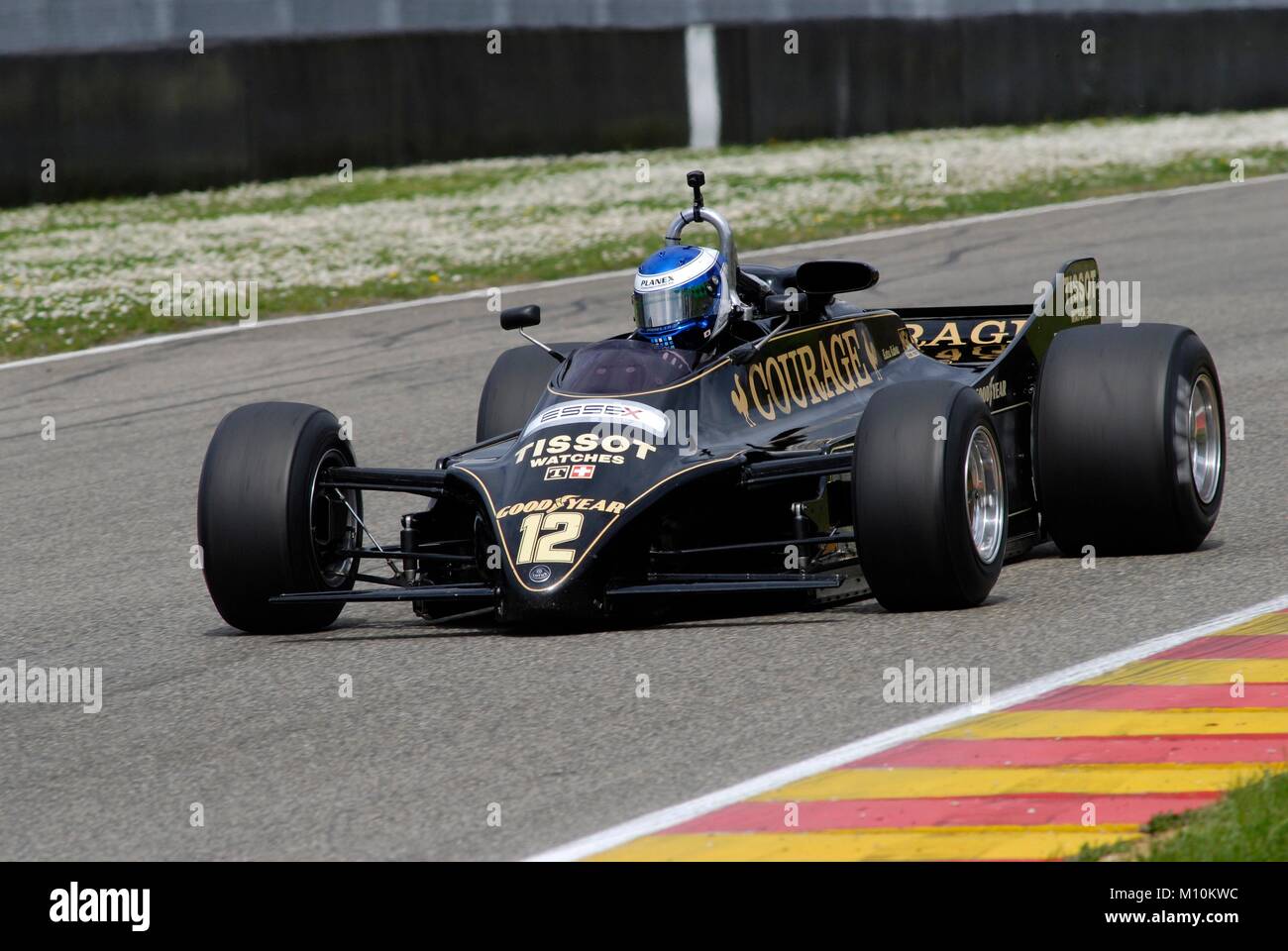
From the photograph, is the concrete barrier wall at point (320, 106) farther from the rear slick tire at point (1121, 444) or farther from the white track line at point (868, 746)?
the white track line at point (868, 746)

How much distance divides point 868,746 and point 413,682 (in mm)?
1645

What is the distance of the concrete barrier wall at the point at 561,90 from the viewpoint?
21.2 metres

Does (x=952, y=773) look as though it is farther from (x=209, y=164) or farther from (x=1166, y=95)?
(x=1166, y=95)

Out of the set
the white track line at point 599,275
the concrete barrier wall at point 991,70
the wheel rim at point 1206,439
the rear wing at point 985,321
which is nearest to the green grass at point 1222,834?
the wheel rim at point 1206,439

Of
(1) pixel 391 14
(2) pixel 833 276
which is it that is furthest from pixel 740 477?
(1) pixel 391 14

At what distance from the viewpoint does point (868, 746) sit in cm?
550

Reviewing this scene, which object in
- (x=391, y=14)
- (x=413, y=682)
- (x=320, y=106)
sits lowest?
(x=413, y=682)

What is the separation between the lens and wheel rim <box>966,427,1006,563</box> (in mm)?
7078

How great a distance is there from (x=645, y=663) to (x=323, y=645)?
1300 mm

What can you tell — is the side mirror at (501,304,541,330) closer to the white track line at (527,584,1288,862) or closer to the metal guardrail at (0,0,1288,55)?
the white track line at (527,584,1288,862)

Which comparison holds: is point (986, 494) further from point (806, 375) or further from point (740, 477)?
point (806, 375)

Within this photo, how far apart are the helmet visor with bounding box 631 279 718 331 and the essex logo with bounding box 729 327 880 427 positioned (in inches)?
11.6

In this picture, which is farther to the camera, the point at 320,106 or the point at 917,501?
the point at 320,106
